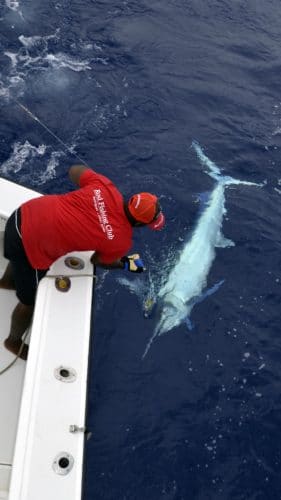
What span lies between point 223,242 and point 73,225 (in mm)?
4429

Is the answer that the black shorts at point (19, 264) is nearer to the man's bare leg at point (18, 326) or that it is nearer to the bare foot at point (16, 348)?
the man's bare leg at point (18, 326)

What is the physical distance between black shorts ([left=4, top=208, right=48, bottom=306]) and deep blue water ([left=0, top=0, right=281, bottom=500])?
1.99 m

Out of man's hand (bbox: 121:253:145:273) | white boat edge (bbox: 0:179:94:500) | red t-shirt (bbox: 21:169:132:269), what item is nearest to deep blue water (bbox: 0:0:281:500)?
white boat edge (bbox: 0:179:94:500)

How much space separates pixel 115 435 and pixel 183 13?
1239 centimetres

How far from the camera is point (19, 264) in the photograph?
4.71 meters

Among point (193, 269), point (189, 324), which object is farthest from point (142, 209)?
point (193, 269)

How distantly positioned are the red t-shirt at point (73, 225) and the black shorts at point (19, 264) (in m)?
0.09

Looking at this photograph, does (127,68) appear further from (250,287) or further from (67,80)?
(250,287)

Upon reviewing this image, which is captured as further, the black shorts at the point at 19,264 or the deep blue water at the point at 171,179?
the deep blue water at the point at 171,179

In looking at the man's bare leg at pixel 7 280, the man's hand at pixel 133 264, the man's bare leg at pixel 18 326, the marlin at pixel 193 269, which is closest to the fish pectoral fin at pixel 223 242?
the marlin at pixel 193 269

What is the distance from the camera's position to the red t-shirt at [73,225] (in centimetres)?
444

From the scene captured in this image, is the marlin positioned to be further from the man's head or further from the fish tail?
the man's head

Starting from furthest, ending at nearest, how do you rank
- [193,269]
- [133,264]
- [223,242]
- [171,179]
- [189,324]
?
[171,179] → [223,242] → [193,269] → [189,324] → [133,264]

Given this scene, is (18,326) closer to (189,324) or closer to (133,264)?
(133,264)
